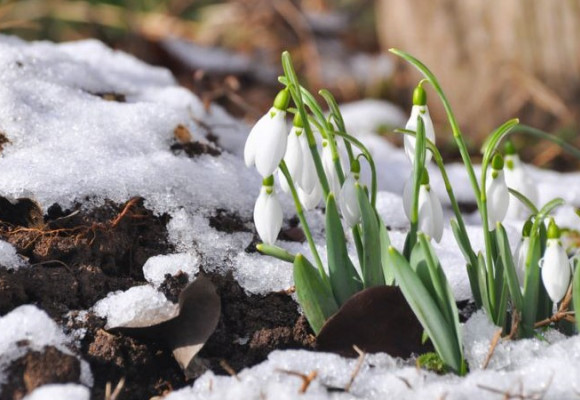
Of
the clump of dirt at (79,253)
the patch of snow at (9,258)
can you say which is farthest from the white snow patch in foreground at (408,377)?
the patch of snow at (9,258)

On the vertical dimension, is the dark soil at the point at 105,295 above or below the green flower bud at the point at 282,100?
below

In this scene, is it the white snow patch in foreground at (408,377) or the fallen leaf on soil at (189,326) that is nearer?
the white snow patch in foreground at (408,377)

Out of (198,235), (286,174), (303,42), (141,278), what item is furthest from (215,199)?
(303,42)

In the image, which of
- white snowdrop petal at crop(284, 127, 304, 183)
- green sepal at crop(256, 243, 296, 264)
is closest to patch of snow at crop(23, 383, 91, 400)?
green sepal at crop(256, 243, 296, 264)

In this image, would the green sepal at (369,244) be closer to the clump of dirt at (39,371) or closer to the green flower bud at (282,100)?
the green flower bud at (282,100)

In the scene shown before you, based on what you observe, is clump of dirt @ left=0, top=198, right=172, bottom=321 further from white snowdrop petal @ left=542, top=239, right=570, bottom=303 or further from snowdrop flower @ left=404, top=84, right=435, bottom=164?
white snowdrop petal @ left=542, top=239, right=570, bottom=303

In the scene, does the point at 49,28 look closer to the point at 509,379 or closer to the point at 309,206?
the point at 309,206

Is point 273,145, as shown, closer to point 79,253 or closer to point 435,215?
point 435,215
